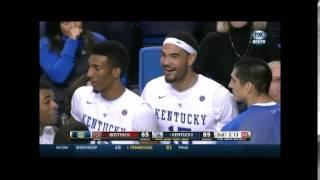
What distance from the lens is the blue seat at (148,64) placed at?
3357 millimetres

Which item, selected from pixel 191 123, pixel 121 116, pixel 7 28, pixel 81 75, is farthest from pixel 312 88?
pixel 7 28

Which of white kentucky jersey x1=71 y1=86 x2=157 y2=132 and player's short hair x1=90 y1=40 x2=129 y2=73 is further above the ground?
player's short hair x1=90 y1=40 x2=129 y2=73

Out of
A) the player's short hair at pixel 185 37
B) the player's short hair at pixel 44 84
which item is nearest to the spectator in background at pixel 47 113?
the player's short hair at pixel 44 84

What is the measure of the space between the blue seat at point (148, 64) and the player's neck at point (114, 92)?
130 millimetres

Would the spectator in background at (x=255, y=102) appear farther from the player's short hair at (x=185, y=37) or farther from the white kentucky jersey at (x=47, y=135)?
the white kentucky jersey at (x=47, y=135)

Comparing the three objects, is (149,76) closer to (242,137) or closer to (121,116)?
(121,116)

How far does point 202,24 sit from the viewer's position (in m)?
3.36

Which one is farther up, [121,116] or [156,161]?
[121,116]

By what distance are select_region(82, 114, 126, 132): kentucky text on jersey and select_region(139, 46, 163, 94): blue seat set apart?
28 cm

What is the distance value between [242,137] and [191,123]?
0.33 m

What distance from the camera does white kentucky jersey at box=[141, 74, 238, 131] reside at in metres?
3.35

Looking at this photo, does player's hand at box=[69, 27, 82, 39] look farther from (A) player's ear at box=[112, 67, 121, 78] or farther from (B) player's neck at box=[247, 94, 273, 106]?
(B) player's neck at box=[247, 94, 273, 106]

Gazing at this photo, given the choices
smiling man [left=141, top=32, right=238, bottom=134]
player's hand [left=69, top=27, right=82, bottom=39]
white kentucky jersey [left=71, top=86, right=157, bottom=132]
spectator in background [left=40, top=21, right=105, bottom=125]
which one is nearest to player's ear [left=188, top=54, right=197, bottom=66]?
smiling man [left=141, top=32, right=238, bottom=134]

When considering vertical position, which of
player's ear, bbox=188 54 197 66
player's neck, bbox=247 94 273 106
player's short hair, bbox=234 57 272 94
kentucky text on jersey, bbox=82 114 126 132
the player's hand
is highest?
the player's hand
